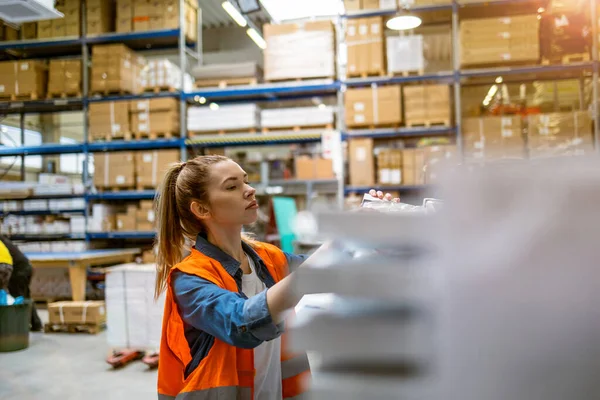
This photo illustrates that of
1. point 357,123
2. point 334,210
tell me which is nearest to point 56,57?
point 357,123

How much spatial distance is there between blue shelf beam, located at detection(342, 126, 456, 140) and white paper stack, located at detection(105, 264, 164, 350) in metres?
→ 4.13

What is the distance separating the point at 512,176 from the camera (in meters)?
0.47

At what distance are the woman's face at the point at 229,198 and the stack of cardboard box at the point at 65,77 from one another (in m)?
8.31

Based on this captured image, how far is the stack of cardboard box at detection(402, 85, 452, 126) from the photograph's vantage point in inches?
295

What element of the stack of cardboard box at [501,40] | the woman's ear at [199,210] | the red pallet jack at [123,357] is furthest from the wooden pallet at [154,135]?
the woman's ear at [199,210]

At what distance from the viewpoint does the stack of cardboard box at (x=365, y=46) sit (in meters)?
7.62

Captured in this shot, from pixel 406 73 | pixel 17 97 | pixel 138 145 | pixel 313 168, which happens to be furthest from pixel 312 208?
pixel 17 97

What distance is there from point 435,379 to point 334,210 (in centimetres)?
20

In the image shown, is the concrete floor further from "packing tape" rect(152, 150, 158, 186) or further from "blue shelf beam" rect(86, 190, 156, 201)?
"packing tape" rect(152, 150, 158, 186)

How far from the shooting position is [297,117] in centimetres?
803

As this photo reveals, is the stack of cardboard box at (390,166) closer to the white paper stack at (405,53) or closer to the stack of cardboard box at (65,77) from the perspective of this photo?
the white paper stack at (405,53)

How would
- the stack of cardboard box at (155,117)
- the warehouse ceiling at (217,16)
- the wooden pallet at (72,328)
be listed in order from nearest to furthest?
the wooden pallet at (72,328) → the stack of cardboard box at (155,117) → the warehouse ceiling at (217,16)

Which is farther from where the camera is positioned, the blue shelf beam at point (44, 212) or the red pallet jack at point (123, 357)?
the blue shelf beam at point (44, 212)

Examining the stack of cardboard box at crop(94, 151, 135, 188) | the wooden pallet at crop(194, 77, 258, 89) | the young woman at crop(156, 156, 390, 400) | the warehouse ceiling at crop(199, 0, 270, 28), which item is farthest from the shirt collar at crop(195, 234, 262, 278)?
the warehouse ceiling at crop(199, 0, 270, 28)
